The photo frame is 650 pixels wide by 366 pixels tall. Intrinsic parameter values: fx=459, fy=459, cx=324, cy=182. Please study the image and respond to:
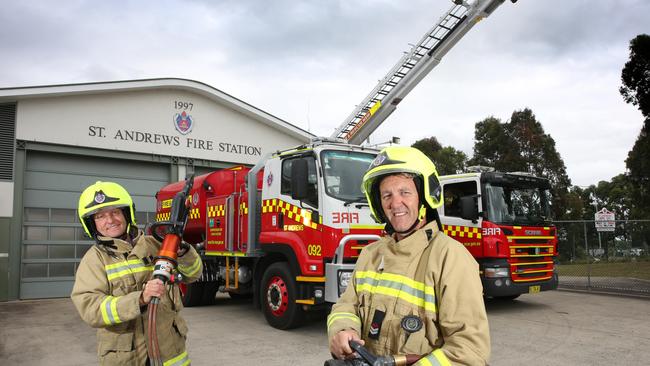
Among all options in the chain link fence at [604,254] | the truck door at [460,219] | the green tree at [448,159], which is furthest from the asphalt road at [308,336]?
the green tree at [448,159]

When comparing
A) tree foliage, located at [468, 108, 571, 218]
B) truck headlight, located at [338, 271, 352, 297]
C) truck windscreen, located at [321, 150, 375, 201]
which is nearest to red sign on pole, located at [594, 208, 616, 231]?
truck windscreen, located at [321, 150, 375, 201]

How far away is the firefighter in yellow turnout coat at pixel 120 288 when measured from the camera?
2305mm

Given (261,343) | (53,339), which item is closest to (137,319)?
(261,343)

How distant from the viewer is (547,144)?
104 feet

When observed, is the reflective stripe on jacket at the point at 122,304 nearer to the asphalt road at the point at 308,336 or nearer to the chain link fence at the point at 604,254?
the asphalt road at the point at 308,336

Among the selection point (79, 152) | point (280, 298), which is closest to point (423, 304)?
point (280, 298)

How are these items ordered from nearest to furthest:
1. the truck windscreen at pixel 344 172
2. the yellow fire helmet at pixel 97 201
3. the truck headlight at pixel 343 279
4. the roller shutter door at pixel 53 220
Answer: the yellow fire helmet at pixel 97 201 → the truck headlight at pixel 343 279 → the truck windscreen at pixel 344 172 → the roller shutter door at pixel 53 220

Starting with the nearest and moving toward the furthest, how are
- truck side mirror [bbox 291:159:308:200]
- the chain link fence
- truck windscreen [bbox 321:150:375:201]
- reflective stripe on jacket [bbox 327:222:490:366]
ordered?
reflective stripe on jacket [bbox 327:222:490:366] < truck side mirror [bbox 291:159:308:200] < truck windscreen [bbox 321:150:375:201] < the chain link fence

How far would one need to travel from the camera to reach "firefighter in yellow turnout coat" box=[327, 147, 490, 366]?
1.58 m

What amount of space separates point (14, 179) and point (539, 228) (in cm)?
1163

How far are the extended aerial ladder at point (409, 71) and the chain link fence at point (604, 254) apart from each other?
623 cm

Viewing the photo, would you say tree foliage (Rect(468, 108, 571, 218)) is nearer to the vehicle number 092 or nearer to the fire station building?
the fire station building

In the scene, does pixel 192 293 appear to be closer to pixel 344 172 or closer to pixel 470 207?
pixel 344 172

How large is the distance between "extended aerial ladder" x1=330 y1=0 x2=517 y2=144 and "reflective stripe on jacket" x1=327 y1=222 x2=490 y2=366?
8226mm
